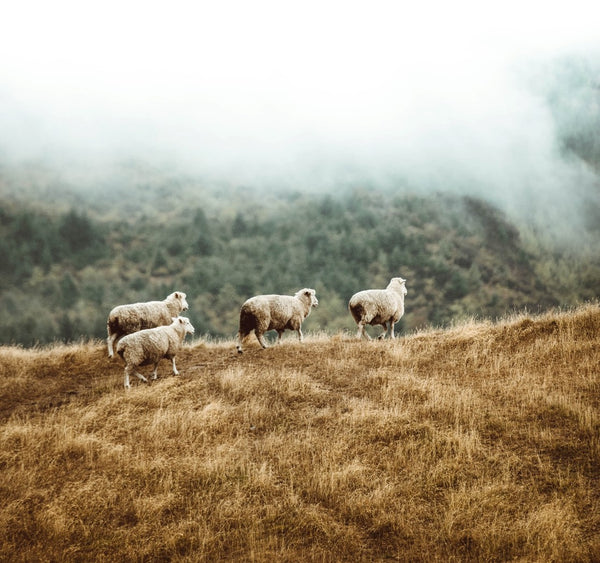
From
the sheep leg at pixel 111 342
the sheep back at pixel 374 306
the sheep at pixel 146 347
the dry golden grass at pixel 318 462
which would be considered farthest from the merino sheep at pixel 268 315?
the sheep leg at pixel 111 342

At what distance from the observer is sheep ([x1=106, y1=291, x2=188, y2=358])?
50.6ft

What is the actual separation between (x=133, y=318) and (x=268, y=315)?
4.32 m

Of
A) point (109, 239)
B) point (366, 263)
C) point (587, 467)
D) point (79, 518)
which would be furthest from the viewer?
point (366, 263)

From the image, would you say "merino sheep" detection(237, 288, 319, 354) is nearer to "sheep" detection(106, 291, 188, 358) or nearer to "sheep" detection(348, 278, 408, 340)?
"sheep" detection(348, 278, 408, 340)

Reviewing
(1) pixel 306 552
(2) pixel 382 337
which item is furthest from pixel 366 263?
(1) pixel 306 552

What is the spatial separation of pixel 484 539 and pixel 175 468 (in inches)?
192

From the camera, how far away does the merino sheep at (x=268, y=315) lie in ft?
51.1

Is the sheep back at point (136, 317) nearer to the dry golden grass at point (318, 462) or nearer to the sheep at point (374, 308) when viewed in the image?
the dry golden grass at point (318, 462)

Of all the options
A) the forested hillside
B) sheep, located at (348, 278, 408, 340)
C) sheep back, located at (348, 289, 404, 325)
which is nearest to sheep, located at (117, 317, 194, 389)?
sheep, located at (348, 278, 408, 340)

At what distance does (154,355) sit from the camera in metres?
12.6

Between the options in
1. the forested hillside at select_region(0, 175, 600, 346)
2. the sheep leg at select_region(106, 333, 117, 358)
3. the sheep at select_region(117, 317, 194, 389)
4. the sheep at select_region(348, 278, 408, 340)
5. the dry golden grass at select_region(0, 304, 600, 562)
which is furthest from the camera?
the forested hillside at select_region(0, 175, 600, 346)

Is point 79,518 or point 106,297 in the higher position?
point 79,518

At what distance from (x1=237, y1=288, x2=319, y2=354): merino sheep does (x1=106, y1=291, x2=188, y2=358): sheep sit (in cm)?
268

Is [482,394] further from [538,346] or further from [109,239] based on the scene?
[109,239]
